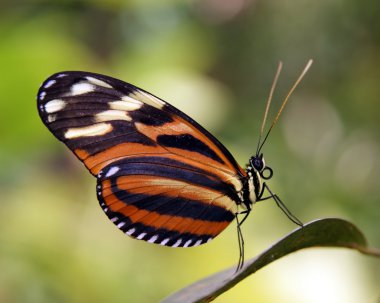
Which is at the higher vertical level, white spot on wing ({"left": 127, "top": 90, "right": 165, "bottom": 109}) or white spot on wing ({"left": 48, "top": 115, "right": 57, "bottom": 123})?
white spot on wing ({"left": 127, "top": 90, "right": 165, "bottom": 109})

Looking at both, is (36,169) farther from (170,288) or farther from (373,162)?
(373,162)

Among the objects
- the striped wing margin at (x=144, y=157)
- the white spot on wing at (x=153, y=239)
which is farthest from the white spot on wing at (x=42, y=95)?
the white spot on wing at (x=153, y=239)

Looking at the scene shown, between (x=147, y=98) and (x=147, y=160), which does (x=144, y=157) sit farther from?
(x=147, y=98)

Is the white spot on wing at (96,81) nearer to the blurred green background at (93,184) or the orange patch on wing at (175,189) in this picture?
the orange patch on wing at (175,189)

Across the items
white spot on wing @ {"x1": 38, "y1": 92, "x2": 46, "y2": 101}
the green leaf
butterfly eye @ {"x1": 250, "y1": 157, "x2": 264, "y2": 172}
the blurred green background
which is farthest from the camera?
the blurred green background

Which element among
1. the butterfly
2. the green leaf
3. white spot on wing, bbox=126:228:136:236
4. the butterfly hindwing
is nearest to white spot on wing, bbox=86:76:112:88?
the butterfly

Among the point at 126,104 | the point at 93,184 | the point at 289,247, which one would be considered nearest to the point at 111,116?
the point at 126,104

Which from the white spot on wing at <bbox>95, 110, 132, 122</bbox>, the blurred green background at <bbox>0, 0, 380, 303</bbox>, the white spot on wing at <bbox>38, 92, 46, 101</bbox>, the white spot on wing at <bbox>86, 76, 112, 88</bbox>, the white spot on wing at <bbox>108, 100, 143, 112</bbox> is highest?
the white spot on wing at <bbox>86, 76, 112, 88</bbox>

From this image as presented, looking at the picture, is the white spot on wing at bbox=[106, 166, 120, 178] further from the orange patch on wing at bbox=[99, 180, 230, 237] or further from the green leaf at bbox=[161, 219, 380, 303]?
the green leaf at bbox=[161, 219, 380, 303]
